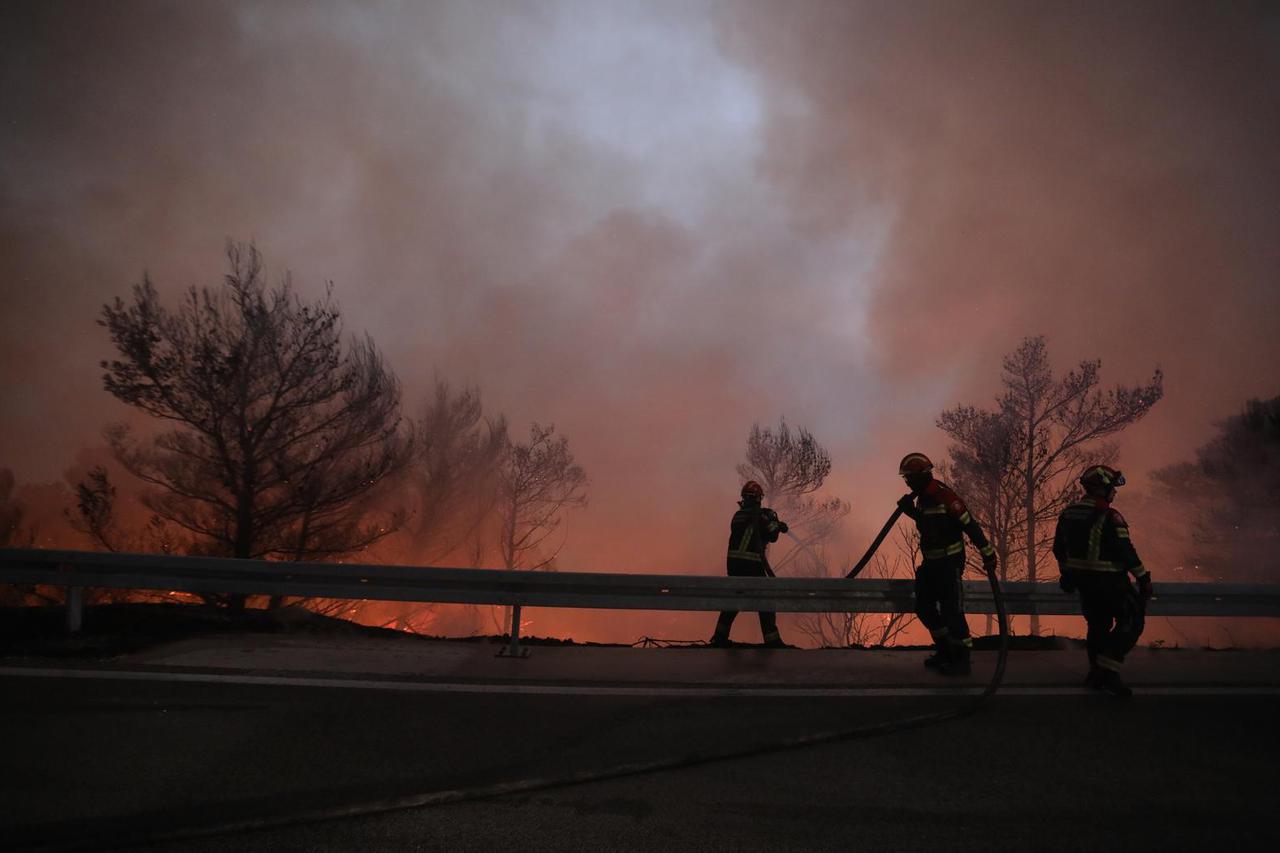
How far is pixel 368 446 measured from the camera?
21203mm

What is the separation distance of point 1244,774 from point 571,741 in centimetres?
314

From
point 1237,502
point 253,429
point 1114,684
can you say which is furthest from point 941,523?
point 1237,502

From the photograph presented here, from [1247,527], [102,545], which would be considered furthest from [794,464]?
[102,545]

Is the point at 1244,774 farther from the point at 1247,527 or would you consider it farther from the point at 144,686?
the point at 1247,527

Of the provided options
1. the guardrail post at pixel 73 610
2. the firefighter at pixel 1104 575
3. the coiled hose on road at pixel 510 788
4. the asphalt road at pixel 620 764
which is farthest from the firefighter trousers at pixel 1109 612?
the guardrail post at pixel 73 610

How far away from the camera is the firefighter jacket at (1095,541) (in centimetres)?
533

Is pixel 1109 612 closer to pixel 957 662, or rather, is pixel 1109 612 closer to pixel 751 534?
pixel 957 662

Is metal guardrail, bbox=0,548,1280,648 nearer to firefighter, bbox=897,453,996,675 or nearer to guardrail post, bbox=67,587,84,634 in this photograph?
Result: guardrail post, bbox=67,587,84,634

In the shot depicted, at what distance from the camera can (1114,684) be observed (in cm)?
504

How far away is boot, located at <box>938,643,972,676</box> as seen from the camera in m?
5.76

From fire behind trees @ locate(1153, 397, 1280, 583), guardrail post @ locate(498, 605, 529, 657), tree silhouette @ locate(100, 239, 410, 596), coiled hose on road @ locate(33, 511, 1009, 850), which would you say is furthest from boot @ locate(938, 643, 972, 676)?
fire behind trees @ locate(1153, 397, 1280, 583)

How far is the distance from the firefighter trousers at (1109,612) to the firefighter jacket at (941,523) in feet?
2.29

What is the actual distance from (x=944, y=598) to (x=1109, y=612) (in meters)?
1.08

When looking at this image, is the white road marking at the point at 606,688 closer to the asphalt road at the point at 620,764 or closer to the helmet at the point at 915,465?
the asphalt road at the point at 620,764
